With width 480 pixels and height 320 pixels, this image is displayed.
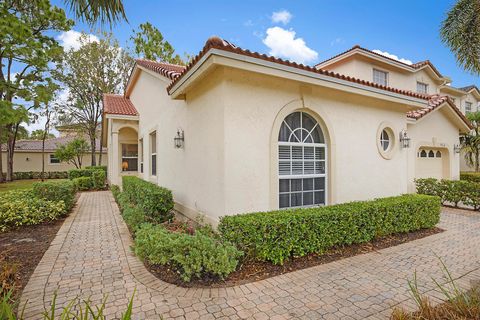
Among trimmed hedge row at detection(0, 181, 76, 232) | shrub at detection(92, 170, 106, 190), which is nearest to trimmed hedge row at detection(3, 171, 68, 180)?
shrub at detection(92, 170, 106, 190)

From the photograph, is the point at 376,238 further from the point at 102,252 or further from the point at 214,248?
the point at 102,252

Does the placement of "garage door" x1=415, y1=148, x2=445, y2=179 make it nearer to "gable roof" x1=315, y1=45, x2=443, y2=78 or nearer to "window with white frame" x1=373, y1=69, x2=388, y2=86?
"window with white frame" x1=373, y1=69, x2=388, y2=86

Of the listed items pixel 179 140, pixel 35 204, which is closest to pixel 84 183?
pixel 35 204

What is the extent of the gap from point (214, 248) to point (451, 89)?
89.3 feet

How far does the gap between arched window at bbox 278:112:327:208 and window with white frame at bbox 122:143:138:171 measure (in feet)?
42.9

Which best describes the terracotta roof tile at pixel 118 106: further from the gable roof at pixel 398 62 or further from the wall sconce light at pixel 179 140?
the gable roof at pixel 398 62

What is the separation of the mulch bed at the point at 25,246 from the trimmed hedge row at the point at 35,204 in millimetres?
270

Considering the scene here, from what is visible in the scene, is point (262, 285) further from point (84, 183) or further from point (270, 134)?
point (84, 183)

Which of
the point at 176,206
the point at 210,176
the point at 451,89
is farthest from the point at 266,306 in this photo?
the point at 451,89

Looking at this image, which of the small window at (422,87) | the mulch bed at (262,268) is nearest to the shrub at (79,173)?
the mulch bed at (262,268)

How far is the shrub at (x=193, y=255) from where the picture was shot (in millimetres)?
4148

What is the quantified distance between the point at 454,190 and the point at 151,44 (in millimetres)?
29817

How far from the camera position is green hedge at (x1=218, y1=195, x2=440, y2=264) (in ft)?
15.6

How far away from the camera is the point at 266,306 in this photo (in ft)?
11.8
